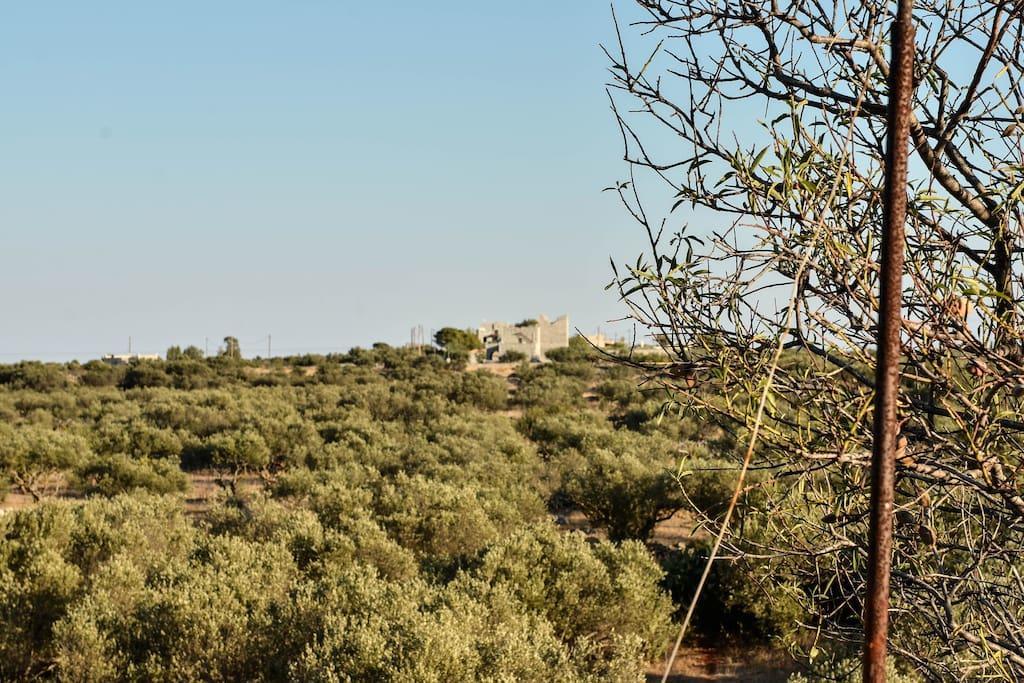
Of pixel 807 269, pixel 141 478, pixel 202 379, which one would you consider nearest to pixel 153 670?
pixel 807 269

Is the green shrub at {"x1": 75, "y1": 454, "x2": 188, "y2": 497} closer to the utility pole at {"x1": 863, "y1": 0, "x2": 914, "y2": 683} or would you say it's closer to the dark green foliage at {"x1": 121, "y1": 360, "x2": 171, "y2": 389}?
the utility pole at {"x1": 863, "y1": 0, "x2": 914, "y2": 683}

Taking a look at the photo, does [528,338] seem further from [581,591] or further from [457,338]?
[581,591]

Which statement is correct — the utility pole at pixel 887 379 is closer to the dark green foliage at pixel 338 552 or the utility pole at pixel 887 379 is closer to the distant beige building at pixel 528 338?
the dark green foliage at pixel 338 552

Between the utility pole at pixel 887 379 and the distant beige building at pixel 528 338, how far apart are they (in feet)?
193

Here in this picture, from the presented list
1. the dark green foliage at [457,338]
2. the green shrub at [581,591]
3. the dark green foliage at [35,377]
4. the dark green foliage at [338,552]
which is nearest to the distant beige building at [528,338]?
the dark green foliage at [457,338]

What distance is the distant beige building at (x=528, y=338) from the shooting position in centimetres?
6406

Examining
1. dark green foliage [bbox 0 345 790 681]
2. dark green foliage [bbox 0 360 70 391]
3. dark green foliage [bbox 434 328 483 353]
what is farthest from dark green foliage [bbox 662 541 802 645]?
dark green foliage [bbox 434 328 483 353]

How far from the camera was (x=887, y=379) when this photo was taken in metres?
1.45

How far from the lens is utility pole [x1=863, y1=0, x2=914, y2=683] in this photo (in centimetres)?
142

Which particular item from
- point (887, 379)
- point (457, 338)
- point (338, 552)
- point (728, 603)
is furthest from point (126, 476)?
point (457, 338)

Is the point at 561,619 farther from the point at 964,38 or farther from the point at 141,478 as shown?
the point at 141,478

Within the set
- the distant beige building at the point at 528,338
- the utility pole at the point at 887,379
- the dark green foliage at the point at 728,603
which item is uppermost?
the distant beige building at the point at 528,338

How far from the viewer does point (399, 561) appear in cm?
1132

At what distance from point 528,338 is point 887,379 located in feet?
209
